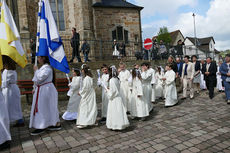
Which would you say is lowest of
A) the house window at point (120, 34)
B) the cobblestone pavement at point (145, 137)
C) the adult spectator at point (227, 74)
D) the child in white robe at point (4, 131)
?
the cobblestone pavement at point (145, 137)

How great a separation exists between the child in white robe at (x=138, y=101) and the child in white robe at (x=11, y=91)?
141 inches

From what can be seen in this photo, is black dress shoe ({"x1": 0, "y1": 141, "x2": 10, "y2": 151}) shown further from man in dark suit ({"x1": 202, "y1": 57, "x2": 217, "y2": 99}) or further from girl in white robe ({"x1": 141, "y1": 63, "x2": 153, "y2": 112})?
man in dark suit ({"x1": 202, "y1": 57, "x2": 217, "y2": 99})

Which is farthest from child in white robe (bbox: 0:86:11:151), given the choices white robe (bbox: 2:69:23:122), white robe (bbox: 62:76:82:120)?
white robe (bbox: 62:76:82:120)

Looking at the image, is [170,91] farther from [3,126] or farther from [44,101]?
[3,126]

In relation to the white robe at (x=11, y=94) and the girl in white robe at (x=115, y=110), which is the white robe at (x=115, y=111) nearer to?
the girl in white robe at (x=115, y=110)

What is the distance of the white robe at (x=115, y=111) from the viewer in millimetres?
4973

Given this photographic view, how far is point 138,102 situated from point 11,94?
393 cm

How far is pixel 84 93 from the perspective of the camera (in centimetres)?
548

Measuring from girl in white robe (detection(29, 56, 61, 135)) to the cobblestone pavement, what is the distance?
0.98 ft

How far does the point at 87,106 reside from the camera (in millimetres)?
5445

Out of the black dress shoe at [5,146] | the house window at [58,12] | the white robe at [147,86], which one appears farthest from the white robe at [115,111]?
the house window at [58,12]

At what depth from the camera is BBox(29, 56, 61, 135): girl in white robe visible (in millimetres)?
4938

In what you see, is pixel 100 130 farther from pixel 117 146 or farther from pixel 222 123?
pixel 222 123

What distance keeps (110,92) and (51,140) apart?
6.19ft
